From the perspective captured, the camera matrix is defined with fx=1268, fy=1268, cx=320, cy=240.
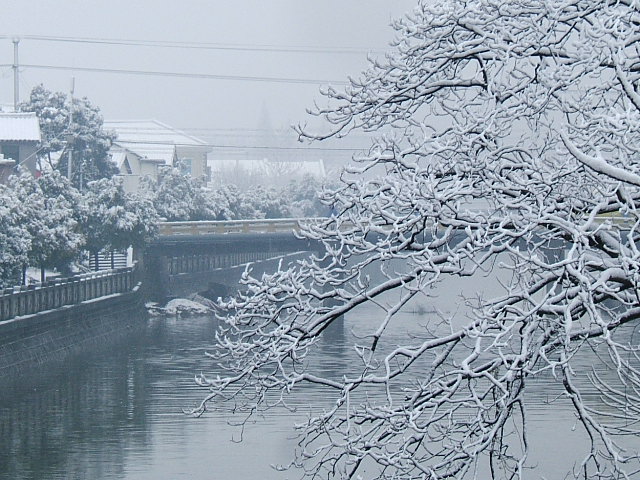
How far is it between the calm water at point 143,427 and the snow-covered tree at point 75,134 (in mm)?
17649

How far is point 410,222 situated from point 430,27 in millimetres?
1779

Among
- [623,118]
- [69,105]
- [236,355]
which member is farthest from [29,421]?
[69,105]

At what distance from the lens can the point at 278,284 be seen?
898 cm

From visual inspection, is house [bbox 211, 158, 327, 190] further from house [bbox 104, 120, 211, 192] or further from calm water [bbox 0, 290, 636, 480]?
calm water [bbox 0, 290, 636, 480]

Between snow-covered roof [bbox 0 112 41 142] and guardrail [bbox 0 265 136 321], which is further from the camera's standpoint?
snow-covered roof [bbox 0 112 41 142]

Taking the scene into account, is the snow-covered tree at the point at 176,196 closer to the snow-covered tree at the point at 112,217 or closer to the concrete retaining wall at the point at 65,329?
the snow-covered tree at the point at 112,217

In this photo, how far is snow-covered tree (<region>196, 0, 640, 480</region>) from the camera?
7410 millimetres

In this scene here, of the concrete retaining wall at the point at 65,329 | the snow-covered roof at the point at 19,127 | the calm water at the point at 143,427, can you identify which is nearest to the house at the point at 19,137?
the snow-covered roof at the point at 19,127

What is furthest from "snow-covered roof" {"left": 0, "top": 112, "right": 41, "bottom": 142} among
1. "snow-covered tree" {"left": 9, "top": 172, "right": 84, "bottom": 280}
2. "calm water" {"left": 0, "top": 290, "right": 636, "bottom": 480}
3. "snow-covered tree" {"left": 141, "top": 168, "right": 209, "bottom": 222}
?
"calm water" {"left": 0, "top": 290, "right": 636, "bottom": 480}

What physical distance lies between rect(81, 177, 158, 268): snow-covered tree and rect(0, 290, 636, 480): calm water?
1075 centimetres

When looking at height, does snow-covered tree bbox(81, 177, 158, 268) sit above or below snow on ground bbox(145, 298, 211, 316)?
above

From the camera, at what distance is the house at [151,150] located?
73.5 metres

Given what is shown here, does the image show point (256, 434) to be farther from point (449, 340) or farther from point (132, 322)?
point (132, 322)

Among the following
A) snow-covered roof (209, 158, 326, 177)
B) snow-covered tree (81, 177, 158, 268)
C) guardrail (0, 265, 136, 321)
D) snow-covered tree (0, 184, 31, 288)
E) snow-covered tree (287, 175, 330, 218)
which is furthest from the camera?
snow-covered roof (209, 158, 326, 177)
